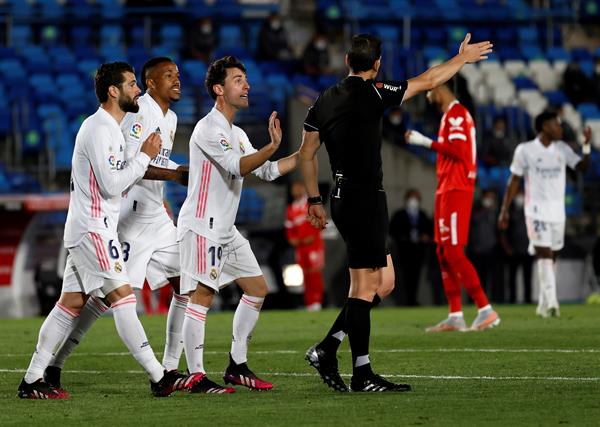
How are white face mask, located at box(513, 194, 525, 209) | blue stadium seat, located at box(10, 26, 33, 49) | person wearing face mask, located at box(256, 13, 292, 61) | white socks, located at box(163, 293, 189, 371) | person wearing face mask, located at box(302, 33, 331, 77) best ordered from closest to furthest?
white socks, located at box(163, 293, 189, 371), white face mask, located at box(513, 194, 525, 209), person wearing face mask, located at box(302, 33, 331, 77), person wearing face mask, located at box(256, 13, 292, 61), blue stadium seat, located at box(10, 26, 33, 49)

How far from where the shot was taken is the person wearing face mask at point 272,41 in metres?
26.8

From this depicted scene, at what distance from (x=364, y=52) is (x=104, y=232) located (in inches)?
81.7

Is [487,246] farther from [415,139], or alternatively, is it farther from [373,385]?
[373,385]

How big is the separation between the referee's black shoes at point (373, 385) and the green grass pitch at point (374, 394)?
0.14 metres

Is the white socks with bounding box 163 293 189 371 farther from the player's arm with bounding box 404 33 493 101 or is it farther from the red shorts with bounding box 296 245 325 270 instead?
the red shorts with bounding box 296 245 325 270

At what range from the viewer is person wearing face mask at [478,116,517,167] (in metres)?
24.0

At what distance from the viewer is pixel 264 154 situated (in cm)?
863

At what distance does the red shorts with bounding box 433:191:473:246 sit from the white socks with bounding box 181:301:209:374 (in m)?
5.22

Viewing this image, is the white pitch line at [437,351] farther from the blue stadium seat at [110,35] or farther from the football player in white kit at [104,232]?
the blue stadium seat at [110,35]

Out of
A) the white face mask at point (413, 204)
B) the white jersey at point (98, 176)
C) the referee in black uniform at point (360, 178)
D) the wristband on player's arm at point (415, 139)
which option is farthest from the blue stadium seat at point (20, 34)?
the referee in black uniform at point (360, 178)

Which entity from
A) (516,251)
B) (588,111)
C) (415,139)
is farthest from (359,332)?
(588,111)

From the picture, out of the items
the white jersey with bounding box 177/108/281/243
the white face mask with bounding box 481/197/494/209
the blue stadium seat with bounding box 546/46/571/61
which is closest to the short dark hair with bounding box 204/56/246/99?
the white jersey with bounding box 177/108/281/243

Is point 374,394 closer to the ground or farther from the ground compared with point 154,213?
closer to the ground

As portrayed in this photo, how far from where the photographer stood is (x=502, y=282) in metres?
22.7
